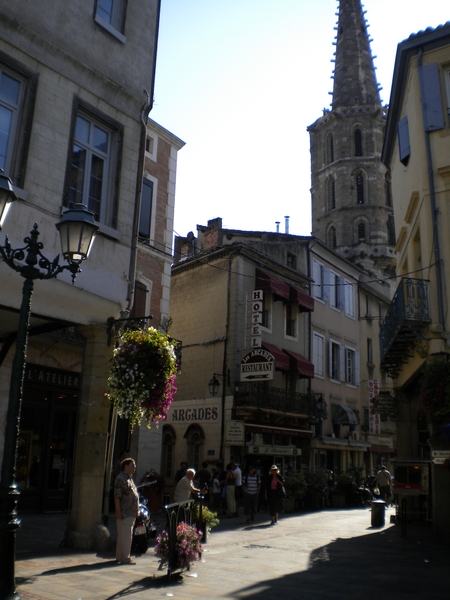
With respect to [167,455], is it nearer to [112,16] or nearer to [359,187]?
[112,16]

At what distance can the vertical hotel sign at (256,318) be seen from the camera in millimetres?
24352

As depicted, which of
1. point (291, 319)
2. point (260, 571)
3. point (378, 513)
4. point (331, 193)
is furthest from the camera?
point (331, 193)

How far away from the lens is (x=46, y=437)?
1585 centimetres

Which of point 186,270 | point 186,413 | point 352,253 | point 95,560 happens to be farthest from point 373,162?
point 95,560

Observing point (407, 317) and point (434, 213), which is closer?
point (407, 317)

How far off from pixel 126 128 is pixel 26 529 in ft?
26.6

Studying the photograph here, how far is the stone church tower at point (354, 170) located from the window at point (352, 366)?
2046 centimetres

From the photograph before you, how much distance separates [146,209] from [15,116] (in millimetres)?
10144

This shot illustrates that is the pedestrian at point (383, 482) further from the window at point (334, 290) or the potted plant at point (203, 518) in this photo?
the potted plant at point (203, 518)

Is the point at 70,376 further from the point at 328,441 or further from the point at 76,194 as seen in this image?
the point at 328,441

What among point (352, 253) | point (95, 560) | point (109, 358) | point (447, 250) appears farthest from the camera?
point (352, 253)

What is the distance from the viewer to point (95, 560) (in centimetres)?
881

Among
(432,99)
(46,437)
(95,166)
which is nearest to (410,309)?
(432,99)

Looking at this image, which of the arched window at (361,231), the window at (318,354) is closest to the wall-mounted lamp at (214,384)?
the window at (318,354)
